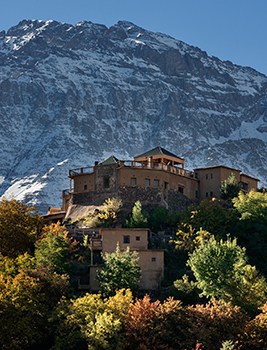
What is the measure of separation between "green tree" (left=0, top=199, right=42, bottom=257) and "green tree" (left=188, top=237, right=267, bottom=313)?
17834 mm

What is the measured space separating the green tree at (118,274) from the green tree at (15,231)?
10.7 meters

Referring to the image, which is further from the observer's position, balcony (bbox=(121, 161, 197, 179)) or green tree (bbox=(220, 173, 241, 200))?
green tree (bbox=(220, 173, 241, 200))

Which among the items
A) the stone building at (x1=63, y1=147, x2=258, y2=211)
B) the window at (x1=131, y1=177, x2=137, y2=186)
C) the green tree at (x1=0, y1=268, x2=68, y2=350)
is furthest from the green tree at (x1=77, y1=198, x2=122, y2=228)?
the green tree at (x1=0, y1=268, x2=68, y2=350)

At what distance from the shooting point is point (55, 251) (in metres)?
88.8

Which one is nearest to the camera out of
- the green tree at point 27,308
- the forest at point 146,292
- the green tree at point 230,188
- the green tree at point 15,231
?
the forest at point 146,292

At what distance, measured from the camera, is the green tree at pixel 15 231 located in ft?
306

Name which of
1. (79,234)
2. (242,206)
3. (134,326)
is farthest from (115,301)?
(242,206)

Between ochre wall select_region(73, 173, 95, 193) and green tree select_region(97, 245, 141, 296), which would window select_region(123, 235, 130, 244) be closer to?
green tree select_region(97, 245, 141, 296)

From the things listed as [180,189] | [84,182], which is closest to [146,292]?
[180,189]

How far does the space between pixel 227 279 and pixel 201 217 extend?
616 inches

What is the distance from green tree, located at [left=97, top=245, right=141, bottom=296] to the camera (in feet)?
275

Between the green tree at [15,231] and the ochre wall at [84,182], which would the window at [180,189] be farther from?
the green tree at [15,231]

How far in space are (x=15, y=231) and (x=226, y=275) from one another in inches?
902

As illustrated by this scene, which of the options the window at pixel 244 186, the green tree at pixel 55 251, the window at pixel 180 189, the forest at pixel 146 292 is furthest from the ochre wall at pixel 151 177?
the green tree at pixel 55 251
